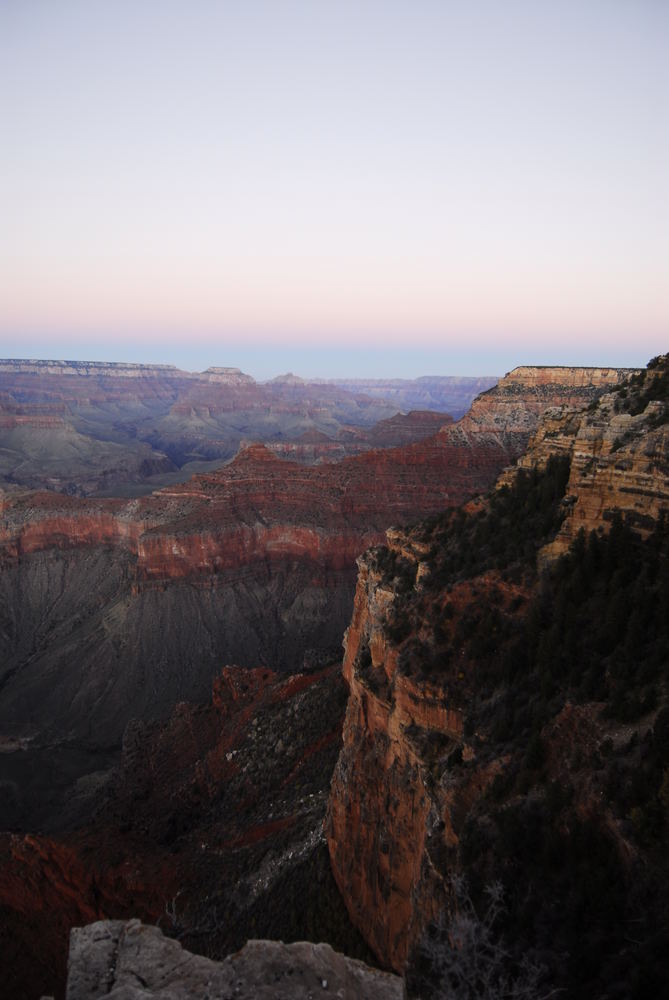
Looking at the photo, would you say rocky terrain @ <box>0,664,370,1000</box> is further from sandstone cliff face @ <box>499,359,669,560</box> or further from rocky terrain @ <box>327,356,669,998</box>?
sandstone cliff face @ <box>499,359,669,560</box>

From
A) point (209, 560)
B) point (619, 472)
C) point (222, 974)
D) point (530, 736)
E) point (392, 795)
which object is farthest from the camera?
point (209, 560)

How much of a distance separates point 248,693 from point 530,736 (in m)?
27.1

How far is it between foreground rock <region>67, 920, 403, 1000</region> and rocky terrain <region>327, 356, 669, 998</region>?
167 centimetres

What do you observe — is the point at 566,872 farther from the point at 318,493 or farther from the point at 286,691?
the point at 318,493

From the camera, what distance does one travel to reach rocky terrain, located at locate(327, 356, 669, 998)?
339 inches

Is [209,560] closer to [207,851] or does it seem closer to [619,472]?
[207,851]

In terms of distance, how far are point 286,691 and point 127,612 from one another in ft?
111

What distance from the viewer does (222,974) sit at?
7.14 m

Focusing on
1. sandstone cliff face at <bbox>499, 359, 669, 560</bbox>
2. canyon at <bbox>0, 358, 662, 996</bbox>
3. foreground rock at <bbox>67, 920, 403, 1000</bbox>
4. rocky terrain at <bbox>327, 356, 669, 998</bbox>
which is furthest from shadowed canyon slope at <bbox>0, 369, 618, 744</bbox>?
foreground rock at <bbox>67, 920, 403, 1000</bbox>

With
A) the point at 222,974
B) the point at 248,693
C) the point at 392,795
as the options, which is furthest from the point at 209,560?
the point at 222,974

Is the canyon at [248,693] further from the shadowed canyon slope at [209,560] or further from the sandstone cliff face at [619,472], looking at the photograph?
the sandstone cliff face at [619,472]

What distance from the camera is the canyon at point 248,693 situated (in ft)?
52.8

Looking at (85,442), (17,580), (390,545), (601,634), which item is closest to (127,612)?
(17,580)

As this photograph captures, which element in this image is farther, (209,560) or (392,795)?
(209,560)
